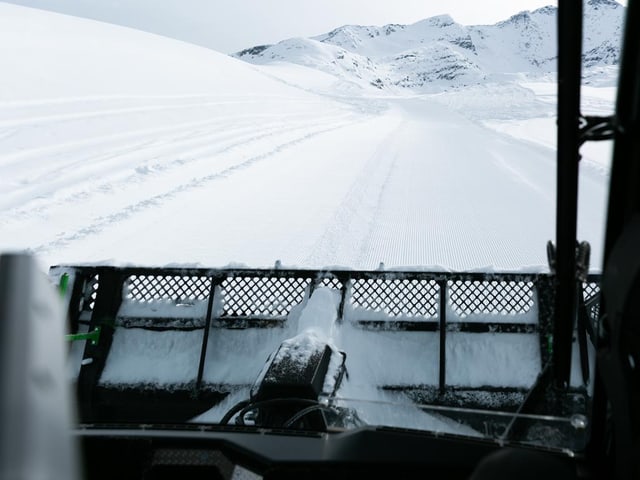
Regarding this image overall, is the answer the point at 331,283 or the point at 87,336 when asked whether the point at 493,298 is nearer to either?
the point at 331,283

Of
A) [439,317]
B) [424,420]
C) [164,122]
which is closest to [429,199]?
[439,317]

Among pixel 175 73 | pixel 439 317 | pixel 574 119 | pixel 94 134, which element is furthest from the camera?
pixel 175 73

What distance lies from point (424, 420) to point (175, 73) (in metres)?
25.2

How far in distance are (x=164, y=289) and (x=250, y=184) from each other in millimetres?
5434

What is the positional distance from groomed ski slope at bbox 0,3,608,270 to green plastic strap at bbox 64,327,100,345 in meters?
0.57

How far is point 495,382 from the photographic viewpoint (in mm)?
3342

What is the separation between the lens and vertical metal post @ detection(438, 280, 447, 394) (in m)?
3.35

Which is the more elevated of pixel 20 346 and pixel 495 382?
pixel 20 346

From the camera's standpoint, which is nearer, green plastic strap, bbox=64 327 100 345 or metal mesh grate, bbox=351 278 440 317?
green plastic strap, bbox=64 327 100 345

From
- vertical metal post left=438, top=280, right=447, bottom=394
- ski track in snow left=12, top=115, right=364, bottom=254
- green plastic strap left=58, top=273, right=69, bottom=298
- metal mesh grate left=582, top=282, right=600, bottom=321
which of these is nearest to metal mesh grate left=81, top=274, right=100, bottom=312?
green plastic strap left=58, top=273, right=69, bottom=298

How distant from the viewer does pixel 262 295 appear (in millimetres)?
3842

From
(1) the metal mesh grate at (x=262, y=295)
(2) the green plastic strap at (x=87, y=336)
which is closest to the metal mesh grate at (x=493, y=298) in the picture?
(1) the metal mesh grate at (x=262, y=295)

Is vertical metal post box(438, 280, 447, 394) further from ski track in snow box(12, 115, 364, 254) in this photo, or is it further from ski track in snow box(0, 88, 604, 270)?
ski track in snow box(12, 115, 364, 254)

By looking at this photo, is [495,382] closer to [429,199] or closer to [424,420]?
[424,420]
